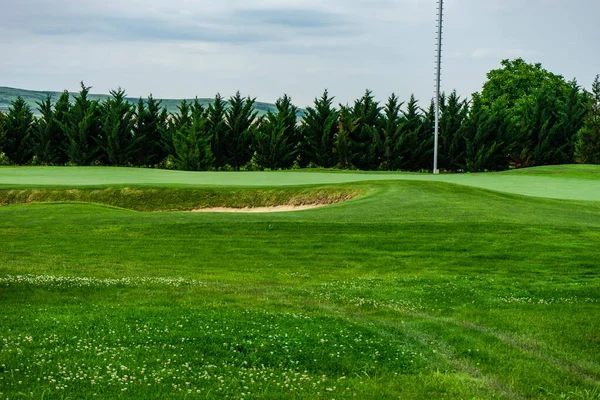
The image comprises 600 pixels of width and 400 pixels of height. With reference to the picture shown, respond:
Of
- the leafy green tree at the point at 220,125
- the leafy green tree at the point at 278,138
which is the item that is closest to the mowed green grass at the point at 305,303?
the leafy green tree at the point at 278,138

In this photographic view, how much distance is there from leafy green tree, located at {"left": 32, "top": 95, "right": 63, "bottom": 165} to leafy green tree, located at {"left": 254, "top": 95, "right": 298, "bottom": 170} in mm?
20027

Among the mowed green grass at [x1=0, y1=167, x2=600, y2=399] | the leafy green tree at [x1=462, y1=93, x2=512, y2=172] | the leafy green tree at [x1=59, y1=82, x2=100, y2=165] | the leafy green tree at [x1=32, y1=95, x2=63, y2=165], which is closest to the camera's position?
the mowed green grass at [x1=0, y1=167, x2=600, y2=399]

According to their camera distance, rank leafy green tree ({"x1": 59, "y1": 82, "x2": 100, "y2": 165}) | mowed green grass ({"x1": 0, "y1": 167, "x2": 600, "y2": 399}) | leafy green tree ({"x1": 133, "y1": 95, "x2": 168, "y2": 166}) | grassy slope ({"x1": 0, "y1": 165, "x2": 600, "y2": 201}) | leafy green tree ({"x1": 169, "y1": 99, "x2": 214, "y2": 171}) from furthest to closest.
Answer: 1. leafy green tree ({"x1": 133, "y1": 95, "x2": 168, "y2": 166})
2. leafy green tree ({"x1": 59, "y1": 82, "x2": 100, "y2": 165})
3. leafy green tree ({"x1": 169, "y1": 99, "x2": 214, "y2": 171})
4. grassy slope ({"x1": 0, "y1": 165, "x2": 600, "y2": 201})
5. mowed green grass ({"x1": 0, "y1": 167, "x2": 600, "y2": 399})

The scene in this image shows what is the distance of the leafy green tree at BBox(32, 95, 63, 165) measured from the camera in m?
73.4

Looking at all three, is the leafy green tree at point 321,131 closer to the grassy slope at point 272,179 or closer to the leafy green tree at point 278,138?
the leafy green tree at point 278,138

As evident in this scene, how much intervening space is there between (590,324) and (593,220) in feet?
55.8

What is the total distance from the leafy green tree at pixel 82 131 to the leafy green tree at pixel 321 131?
69.9 ft

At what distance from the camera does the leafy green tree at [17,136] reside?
244 ft

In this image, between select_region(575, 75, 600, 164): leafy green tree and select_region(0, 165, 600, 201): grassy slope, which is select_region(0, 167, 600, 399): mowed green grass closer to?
select_region(0, 165, 600, 201): grassy slope

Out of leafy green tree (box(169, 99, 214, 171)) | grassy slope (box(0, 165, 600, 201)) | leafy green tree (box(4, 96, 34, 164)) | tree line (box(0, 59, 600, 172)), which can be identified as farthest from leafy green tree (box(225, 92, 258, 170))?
grassy slope (box(0, 165, 600, 201))

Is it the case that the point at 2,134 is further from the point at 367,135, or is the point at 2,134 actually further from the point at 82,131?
the point at 367,135

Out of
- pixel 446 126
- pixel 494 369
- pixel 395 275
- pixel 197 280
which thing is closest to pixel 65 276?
pixel 197 280

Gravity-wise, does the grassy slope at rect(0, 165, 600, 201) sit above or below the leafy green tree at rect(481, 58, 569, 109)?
below

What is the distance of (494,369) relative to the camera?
11.5m
